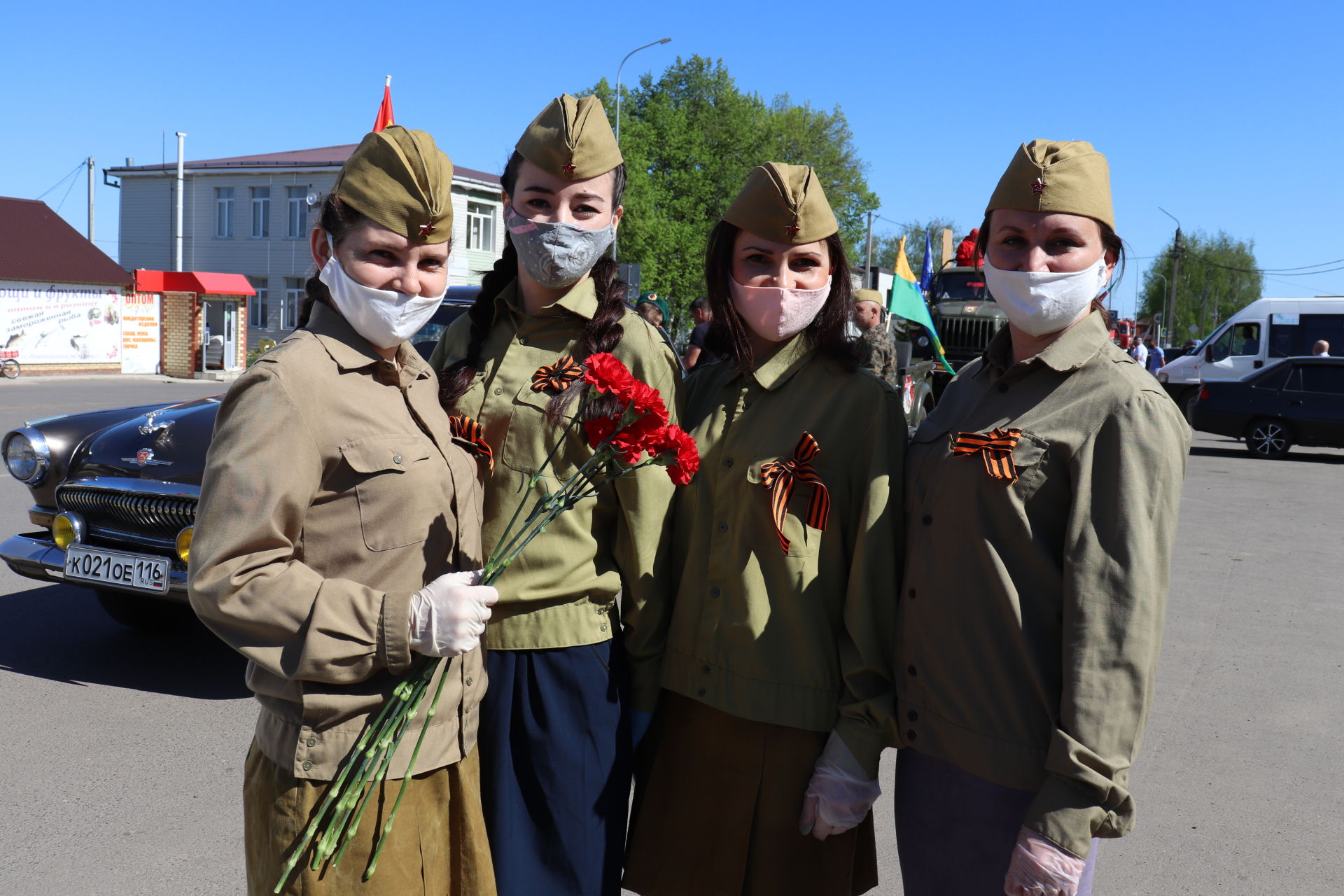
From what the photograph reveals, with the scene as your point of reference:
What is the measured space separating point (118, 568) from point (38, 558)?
0.61 meters

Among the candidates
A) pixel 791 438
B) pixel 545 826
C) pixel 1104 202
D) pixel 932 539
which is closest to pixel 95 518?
pixel 545 826

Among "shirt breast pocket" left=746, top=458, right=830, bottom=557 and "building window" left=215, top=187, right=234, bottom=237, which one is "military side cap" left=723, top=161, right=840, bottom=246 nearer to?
"shirt breast pocket" left=746, top=458, right=830, bottom=557

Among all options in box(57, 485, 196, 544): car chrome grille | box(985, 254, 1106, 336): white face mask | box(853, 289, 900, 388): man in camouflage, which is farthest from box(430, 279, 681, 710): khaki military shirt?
box(853, 289, 900, 388): man in camouflage

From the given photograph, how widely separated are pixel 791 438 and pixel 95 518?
170 inches

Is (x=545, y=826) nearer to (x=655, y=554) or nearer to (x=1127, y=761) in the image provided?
(x=655, y=554)

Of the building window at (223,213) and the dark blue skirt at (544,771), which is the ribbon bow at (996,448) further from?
the building window at (223,213)

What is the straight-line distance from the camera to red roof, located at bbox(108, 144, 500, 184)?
131ft

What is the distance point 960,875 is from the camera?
2.26 m

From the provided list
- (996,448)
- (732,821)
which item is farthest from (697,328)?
(996,448)

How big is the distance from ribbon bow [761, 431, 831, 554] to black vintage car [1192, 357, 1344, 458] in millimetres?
18113

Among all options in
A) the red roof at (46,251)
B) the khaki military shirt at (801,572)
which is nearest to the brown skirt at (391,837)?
the khaki military shirt at (801,572)

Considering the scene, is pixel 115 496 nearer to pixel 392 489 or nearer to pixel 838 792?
pixel 392 489

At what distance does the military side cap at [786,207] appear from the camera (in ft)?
8.29

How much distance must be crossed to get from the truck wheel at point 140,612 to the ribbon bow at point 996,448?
5086 millimetres
